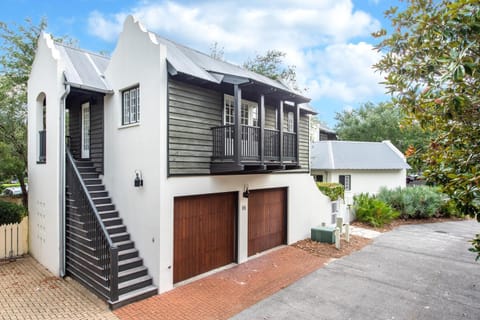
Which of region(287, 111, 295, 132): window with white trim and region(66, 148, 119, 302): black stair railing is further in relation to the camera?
region(287, 111, 295, 132): window with white trim

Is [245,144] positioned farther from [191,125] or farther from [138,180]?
[138,180]

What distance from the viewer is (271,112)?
1041 centimetres

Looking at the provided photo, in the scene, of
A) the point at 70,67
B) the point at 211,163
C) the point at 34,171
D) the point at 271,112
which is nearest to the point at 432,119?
the point at 211,163

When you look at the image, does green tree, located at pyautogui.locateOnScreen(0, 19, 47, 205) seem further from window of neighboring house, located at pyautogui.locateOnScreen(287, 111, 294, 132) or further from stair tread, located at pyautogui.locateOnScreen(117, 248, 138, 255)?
window of neighboring house, located at pyautogui.locateOnScreen(287, 111, 294, 132)

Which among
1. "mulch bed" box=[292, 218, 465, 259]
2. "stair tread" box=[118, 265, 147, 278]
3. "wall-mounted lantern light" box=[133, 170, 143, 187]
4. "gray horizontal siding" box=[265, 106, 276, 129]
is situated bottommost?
"mulch bed" box=[292, 218, 465, 259]

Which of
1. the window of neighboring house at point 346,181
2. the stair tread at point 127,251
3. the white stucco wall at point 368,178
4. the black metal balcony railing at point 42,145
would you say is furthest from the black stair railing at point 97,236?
the window of neighboring house at point 346,181

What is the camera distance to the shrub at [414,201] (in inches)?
634

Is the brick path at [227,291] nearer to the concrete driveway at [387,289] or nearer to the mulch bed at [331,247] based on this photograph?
the concrete driveway at [387,289]

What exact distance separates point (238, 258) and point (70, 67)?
25.8 feet

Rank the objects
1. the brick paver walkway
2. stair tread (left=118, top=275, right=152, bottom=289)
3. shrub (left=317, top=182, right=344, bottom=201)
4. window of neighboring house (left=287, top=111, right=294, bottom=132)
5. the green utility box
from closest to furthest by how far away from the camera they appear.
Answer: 1. the brick paver walkway
2. stair tread (left=118, top=275, right=152, bottom=289)
3. the green utility box
4. window of neighboring house (left=287, top=111, right=294, bottom=132)
5. shrub (left=317, top=182, right=344, bottom=201)

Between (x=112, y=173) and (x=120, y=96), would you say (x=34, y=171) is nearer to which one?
(x=112, y=173)

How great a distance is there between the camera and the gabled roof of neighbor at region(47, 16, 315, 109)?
7477 millimetres

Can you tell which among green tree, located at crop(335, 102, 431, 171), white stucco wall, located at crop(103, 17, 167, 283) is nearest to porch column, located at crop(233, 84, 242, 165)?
white stucco wall, located at crop(103, 17, 167, 283)

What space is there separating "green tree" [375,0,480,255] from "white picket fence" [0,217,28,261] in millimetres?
11925
